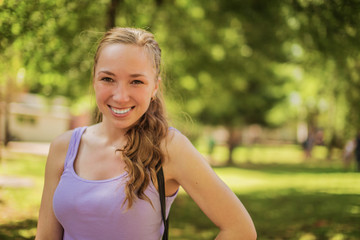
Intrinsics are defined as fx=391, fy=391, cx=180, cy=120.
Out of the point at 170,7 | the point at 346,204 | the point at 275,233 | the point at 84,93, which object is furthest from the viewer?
the point at 84,93

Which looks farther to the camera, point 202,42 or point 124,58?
point 202,42

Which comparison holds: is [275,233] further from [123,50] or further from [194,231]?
[123,50]

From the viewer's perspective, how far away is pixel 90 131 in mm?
1981

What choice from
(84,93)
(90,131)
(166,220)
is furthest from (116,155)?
(84,93)

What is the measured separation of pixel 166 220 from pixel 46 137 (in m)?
40.5

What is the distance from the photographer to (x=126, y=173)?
172 cm

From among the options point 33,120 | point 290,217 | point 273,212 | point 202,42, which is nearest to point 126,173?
point 290,217

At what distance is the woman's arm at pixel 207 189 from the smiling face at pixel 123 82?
0.25 meters

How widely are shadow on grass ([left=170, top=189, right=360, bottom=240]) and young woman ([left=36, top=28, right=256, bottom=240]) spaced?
201 inches

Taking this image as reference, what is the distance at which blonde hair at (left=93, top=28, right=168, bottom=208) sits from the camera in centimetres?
167

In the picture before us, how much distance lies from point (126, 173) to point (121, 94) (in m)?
0.35

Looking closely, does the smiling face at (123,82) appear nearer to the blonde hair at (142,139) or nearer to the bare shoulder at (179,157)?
the blonde hair at (142,139)

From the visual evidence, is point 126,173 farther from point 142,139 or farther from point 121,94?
point 121,94

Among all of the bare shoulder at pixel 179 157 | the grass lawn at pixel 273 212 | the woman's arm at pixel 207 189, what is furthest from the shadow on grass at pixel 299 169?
the bare shoulder at pixel 179 157
